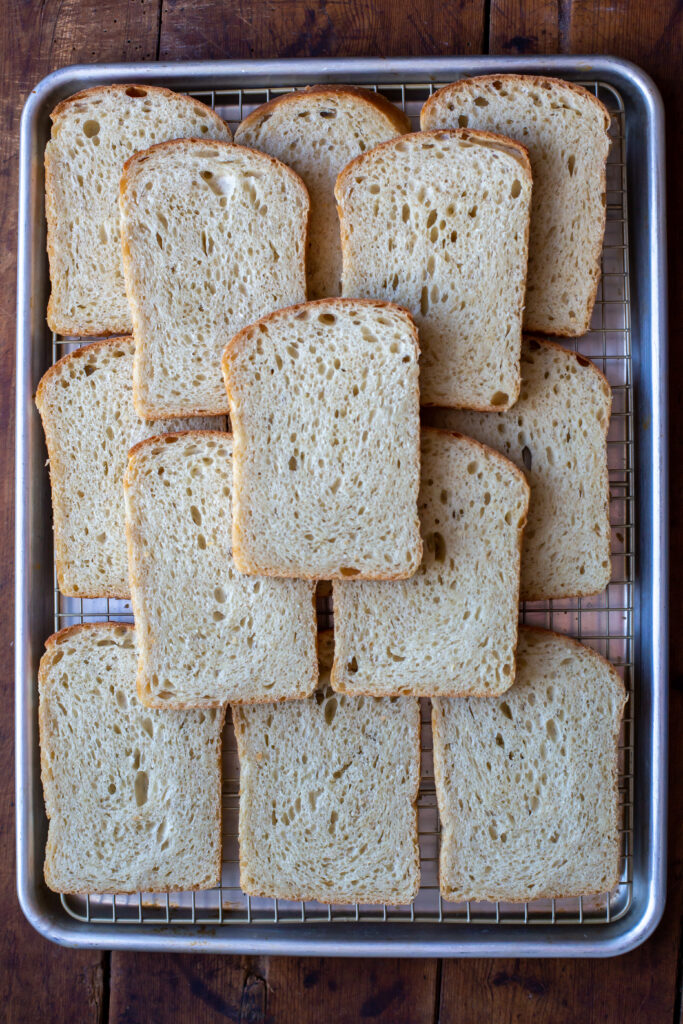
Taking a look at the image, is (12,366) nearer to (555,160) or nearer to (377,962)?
(555,160)

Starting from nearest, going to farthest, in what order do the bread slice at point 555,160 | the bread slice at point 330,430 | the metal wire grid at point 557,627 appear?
the bread slice at point 330,430
the bread slice at point 555,160
the metal wire grid at point 557,627

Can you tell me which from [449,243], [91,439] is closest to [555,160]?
[449,243]

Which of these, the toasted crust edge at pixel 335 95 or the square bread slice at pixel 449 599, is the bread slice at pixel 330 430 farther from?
the toasted crust edge at pixel 335 95

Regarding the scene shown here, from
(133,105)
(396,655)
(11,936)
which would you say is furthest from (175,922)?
(133,105)

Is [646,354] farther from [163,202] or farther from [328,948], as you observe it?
[328,948]

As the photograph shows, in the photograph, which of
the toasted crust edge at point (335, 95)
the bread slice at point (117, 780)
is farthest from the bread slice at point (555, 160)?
the bread slice at point (117, 780)
